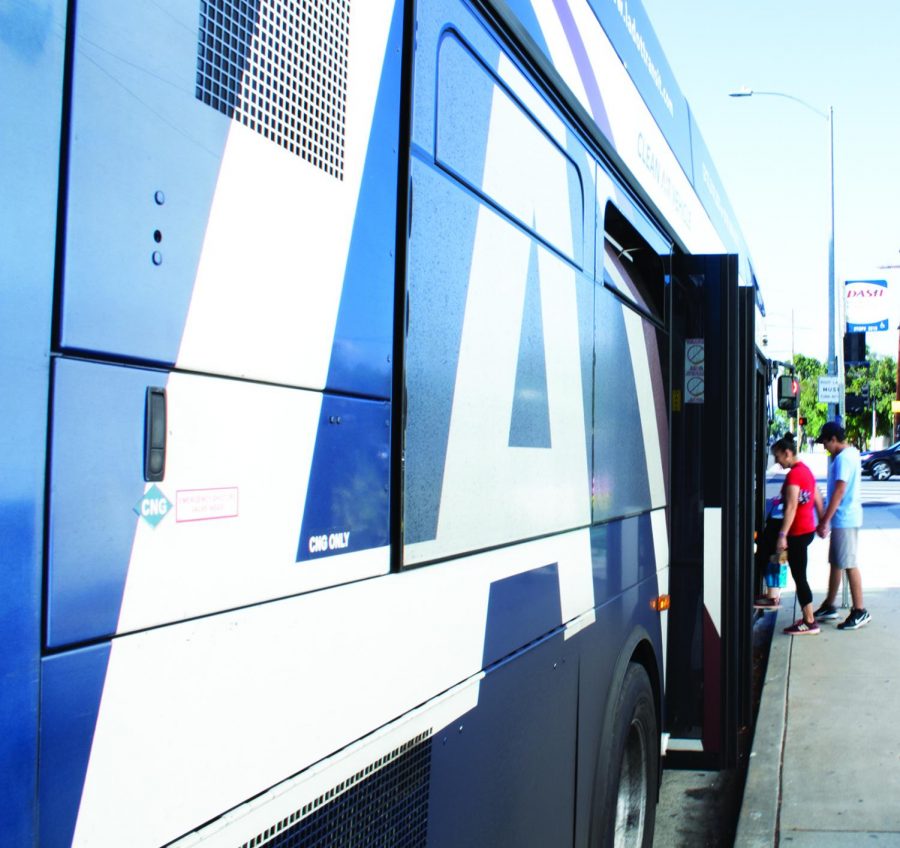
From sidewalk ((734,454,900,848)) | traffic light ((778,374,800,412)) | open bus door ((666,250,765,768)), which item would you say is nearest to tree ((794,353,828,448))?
traffic light ((778,374,800,412))

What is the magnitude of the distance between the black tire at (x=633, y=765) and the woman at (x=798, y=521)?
5.07 m

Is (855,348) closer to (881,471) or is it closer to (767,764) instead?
(767,764)

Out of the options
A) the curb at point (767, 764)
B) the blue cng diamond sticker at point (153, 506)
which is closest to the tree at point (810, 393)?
the curb at point (767, 764)

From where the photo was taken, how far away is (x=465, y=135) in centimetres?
229

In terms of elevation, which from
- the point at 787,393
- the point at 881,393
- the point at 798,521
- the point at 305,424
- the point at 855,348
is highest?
the point at 881,393

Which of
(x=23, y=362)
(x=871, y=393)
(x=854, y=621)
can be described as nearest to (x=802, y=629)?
(x=854, y=621)

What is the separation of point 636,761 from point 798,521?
5.61m

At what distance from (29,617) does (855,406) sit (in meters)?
18.5

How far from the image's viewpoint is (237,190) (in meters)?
1.47

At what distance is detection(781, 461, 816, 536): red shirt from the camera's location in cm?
894

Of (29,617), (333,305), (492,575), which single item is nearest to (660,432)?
(492,575)

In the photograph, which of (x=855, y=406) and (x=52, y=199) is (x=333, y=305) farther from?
(x=855, y=406)

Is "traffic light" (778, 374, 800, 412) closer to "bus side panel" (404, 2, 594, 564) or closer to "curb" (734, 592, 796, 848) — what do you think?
"curb" (734, 592, 796, 848)

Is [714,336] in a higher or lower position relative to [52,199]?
higher
